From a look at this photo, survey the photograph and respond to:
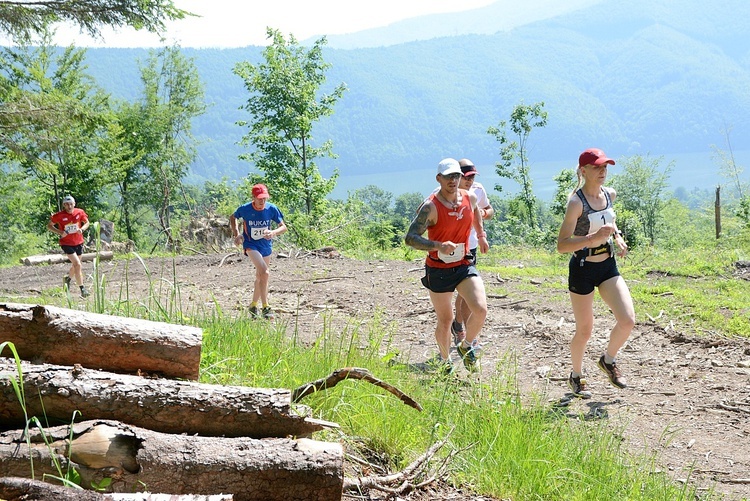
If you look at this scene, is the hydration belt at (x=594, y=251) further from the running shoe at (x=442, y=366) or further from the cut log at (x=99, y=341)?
the cut log at (x=99, y=341)

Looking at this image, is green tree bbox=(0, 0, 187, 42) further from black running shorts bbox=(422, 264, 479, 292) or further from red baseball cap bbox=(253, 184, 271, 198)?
black running shorts bbox=(422, 264, 479, 292)

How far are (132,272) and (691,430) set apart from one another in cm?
1263

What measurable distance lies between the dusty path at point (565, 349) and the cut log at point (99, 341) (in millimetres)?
1593

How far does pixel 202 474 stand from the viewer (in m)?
2.91

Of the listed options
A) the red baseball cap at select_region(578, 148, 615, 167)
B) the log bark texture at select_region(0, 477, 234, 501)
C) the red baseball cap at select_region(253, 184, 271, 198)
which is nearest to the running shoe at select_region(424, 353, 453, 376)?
the red baseball cap at select_region(578, 148, 615, 167)

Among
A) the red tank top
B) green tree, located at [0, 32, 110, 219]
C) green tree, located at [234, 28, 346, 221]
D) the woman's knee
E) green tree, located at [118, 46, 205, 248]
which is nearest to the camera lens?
the woman's knee

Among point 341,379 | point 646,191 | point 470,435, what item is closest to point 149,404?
point 341,379

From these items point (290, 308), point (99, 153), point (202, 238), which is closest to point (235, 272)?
point (290, 308)

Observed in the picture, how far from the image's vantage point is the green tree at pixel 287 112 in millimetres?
39188

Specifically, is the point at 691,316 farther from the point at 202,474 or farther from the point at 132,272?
the point at 132,272

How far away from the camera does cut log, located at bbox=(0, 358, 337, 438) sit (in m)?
2.99

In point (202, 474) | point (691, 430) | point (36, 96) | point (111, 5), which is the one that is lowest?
point (691, 430)

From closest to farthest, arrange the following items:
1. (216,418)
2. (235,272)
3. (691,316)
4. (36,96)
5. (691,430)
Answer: (216,418), (691,430), (691,316), (36,96), (235,272)

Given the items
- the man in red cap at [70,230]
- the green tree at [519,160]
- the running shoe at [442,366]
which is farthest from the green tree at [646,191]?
the running shoe at [442,366]
